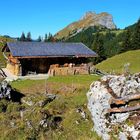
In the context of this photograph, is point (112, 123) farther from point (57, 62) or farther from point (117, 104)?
point (57, 62)

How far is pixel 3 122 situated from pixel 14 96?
363 inches

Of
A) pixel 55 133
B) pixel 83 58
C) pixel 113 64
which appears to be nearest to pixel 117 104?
pixel 55 133

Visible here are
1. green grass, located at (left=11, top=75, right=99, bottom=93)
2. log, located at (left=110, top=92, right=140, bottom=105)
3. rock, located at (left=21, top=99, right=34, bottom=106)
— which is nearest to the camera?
log, located at (left=110, top=92, right=140, bottom=105)

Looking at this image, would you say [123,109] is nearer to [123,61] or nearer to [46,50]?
[46,50]

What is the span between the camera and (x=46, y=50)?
5131cm

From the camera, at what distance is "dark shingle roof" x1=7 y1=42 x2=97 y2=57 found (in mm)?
48781

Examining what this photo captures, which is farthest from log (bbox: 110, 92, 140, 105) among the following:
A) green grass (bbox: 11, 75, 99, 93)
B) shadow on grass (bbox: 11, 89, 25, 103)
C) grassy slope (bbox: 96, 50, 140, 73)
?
grassy slope (bbox: 96, 50, 140, 73)

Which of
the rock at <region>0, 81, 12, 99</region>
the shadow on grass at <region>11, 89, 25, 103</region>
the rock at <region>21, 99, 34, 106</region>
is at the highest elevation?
the rock at <region>0, 81, 12, 99</region>

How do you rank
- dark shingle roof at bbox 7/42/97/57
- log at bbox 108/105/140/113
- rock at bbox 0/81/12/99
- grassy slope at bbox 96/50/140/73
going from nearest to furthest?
log at bbox 108/105/140/113 < rock at bbox 0/81/12/99 < dark shingle roof at bbox 7/42/97/57 < grassy slope at bbox 96/50/140/73

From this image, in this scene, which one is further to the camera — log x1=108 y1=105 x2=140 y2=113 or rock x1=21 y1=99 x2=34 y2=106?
rock x1=21 y1=99 x2=34 y2=106

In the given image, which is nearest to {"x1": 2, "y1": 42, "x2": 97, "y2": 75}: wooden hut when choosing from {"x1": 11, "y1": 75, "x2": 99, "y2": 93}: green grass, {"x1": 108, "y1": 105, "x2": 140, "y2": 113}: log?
{"x1": 11, "y1": 75, "x2": 99, "y2": 93}: green grass

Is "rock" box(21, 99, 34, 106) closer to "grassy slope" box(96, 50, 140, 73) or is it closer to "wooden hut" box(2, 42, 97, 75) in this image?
"wooden hut" box(2, 42, 97, 75)

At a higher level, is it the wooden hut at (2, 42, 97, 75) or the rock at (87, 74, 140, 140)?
the wooden hut at (2, 42, 97, 75)

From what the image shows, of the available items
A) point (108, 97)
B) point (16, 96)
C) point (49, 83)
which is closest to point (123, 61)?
point (49, 83)
